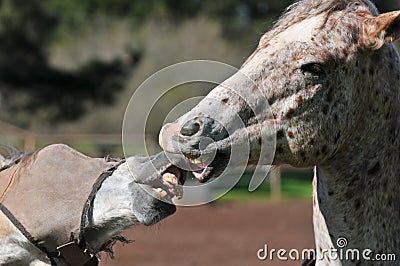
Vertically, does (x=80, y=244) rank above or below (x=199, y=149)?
below

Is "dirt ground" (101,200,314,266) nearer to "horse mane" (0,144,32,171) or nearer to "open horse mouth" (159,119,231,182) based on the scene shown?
"horse mane" (0,144,32,171)

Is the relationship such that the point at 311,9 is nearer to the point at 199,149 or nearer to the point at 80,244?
the point at 199,149

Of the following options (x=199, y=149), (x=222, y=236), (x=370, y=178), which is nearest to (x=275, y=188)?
(x=222, y=236)

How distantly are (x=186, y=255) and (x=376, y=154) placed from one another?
855 cm

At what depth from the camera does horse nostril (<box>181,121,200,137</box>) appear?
2383 mm

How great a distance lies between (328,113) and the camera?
2529 millimetres

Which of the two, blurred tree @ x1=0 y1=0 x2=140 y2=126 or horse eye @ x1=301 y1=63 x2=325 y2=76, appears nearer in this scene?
horse eye @ x1=301 y1=63 x2=325 y2=76

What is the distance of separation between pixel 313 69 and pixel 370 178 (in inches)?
18.0

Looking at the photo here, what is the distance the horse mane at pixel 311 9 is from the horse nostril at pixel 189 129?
500mm

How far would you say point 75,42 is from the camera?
29078mm

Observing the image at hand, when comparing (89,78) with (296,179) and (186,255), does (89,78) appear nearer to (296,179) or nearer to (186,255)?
(296,179)

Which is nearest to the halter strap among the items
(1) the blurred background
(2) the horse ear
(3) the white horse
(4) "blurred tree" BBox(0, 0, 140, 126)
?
(3) the white horse

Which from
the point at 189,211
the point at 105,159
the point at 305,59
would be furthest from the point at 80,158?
the point at 189,211

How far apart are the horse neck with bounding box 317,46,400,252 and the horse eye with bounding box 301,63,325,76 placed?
23cm
